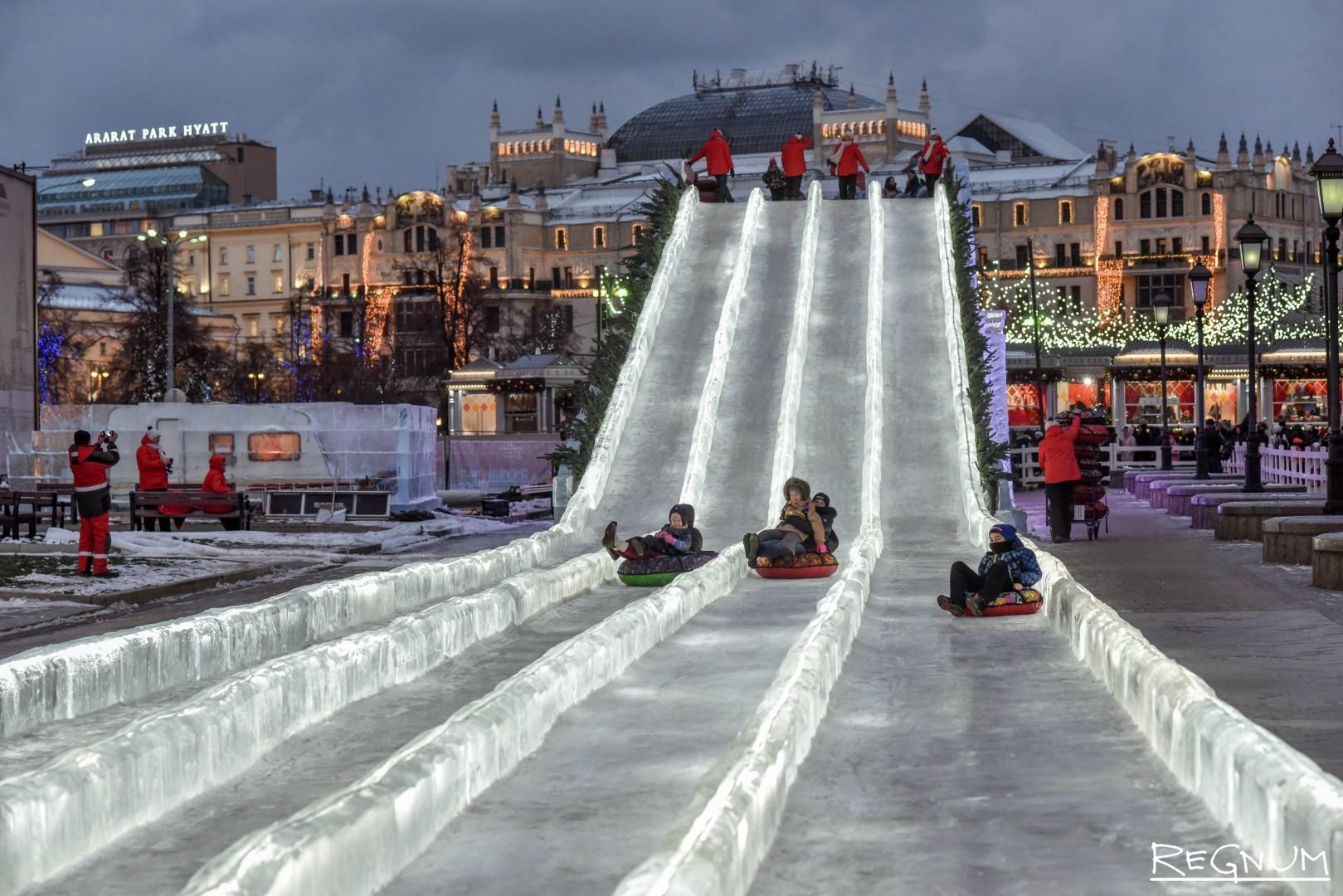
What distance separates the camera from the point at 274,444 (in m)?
36.6

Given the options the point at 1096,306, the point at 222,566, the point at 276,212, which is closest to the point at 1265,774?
the point at 222,566

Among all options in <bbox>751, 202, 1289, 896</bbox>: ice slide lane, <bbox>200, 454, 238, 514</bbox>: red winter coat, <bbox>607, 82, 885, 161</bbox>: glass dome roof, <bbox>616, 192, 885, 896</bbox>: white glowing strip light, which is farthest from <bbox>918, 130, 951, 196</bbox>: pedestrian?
<bbox>607, 82, 885, 161</bbox>: glass dome roof

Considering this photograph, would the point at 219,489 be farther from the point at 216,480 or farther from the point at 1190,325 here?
the point at 1190,325

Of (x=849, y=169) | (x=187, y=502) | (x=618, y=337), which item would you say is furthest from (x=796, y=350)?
(x=849, y=169)

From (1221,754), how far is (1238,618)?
741 cm

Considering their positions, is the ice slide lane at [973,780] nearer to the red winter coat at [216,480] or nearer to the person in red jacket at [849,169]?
the red winter coat at [216,480]

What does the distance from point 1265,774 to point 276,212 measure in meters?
122

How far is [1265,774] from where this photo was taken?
6766 millimetres

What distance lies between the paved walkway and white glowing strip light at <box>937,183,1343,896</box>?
66cm

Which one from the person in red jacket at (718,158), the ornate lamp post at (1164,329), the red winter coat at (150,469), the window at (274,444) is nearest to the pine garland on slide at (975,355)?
the person in red jacket at (718,158)

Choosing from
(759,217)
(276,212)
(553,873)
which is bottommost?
(553,873)

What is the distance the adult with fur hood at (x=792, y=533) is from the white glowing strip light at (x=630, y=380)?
15.5 ft

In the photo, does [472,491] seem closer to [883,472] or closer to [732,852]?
[883,472]

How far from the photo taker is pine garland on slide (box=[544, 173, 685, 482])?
2592cm
